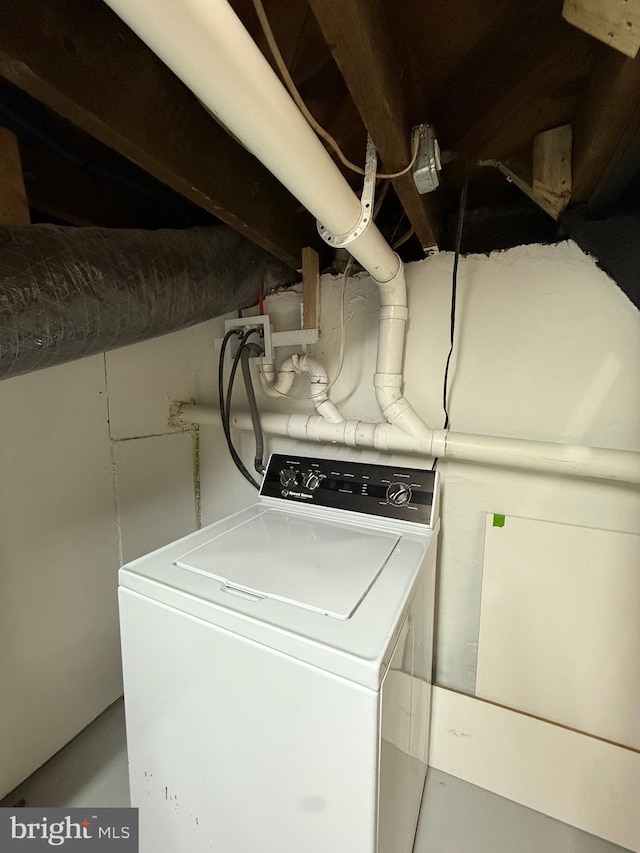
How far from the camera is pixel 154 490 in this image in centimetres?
162

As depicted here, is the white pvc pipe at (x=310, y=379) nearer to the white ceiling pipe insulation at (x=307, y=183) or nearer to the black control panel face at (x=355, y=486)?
the white ceiling pipe insulation at (x=307, y=183)

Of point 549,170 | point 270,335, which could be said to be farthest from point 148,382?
point 549,170

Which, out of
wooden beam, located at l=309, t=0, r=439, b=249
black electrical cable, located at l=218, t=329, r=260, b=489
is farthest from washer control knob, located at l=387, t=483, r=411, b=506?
wooden beam, located at l=309, t=0, r=439, b=249

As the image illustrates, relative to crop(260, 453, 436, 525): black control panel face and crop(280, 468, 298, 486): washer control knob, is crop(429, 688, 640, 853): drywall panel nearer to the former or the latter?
crop(260, 453, 436, 525): black control panel face

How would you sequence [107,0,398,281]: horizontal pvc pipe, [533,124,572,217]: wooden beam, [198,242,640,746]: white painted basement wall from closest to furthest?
[107,0,398,281]: horizontal pvc pipe, [533,124,572,217]: wooden beam, [198,242,640,746]: white painted basement wall

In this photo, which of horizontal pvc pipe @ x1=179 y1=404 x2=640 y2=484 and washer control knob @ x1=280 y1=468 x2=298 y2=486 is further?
washer control knob @ x1=280 y1=468 x2=298 y2=486

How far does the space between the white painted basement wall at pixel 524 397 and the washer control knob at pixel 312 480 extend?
195mm

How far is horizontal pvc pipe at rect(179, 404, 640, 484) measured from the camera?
3.30 feet

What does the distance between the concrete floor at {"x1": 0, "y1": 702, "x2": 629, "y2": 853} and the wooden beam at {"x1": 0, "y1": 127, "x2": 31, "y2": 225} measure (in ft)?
5.36

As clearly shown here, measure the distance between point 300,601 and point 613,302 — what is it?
44.9 inches

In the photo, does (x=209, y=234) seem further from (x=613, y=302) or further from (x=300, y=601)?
(x=613, y=302)

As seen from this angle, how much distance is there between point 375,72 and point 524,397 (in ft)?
3.06

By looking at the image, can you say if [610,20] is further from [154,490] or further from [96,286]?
[154,490]

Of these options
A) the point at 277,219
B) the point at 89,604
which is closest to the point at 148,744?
the point at 89,604
